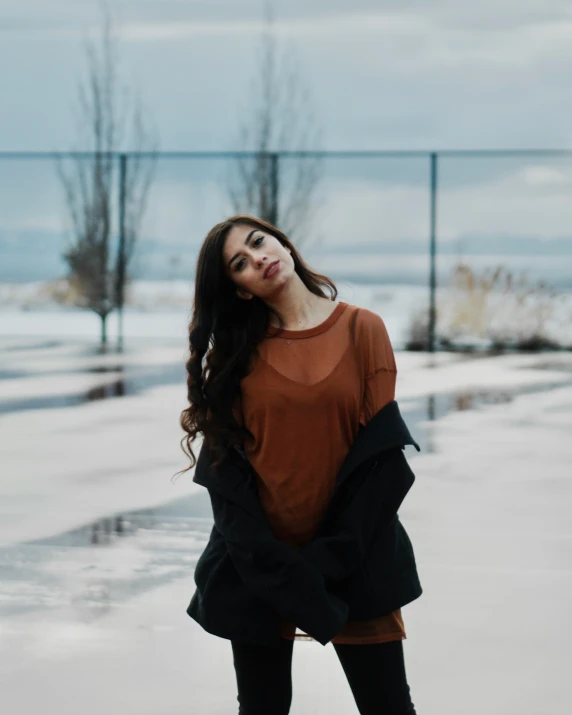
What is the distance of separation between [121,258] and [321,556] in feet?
44.2

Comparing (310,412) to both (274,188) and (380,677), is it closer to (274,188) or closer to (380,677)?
(380,677)

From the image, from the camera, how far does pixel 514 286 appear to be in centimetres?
1392

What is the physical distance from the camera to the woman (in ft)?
7.00

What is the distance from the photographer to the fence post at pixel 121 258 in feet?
48.3

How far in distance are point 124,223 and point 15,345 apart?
2.34 m

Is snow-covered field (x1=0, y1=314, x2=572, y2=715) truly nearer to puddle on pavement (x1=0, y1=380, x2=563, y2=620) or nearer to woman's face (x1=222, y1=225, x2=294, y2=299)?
puddle on pavement (x1=0, y1=380, x2=563, y2=620)

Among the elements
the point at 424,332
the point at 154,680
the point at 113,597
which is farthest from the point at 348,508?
the point at 424,332

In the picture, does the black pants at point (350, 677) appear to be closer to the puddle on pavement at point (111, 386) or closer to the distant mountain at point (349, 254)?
the puddle on pavement at point (111, 386)

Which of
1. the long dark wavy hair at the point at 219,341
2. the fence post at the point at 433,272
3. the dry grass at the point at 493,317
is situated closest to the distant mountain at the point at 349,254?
the fence post at the point at 433,272

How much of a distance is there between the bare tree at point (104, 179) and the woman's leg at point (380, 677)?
12.9 metres

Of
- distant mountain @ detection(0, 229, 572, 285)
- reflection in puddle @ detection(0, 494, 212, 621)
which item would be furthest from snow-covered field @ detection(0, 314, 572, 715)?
distant mountain @ detection(0, 229, 572, 285)

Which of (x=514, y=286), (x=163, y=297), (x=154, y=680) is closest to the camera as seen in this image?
(x=154, y=680)

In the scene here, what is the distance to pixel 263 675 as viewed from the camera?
7.26 ft

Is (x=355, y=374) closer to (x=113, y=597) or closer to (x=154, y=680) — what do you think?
A: (x=154, y=680)
